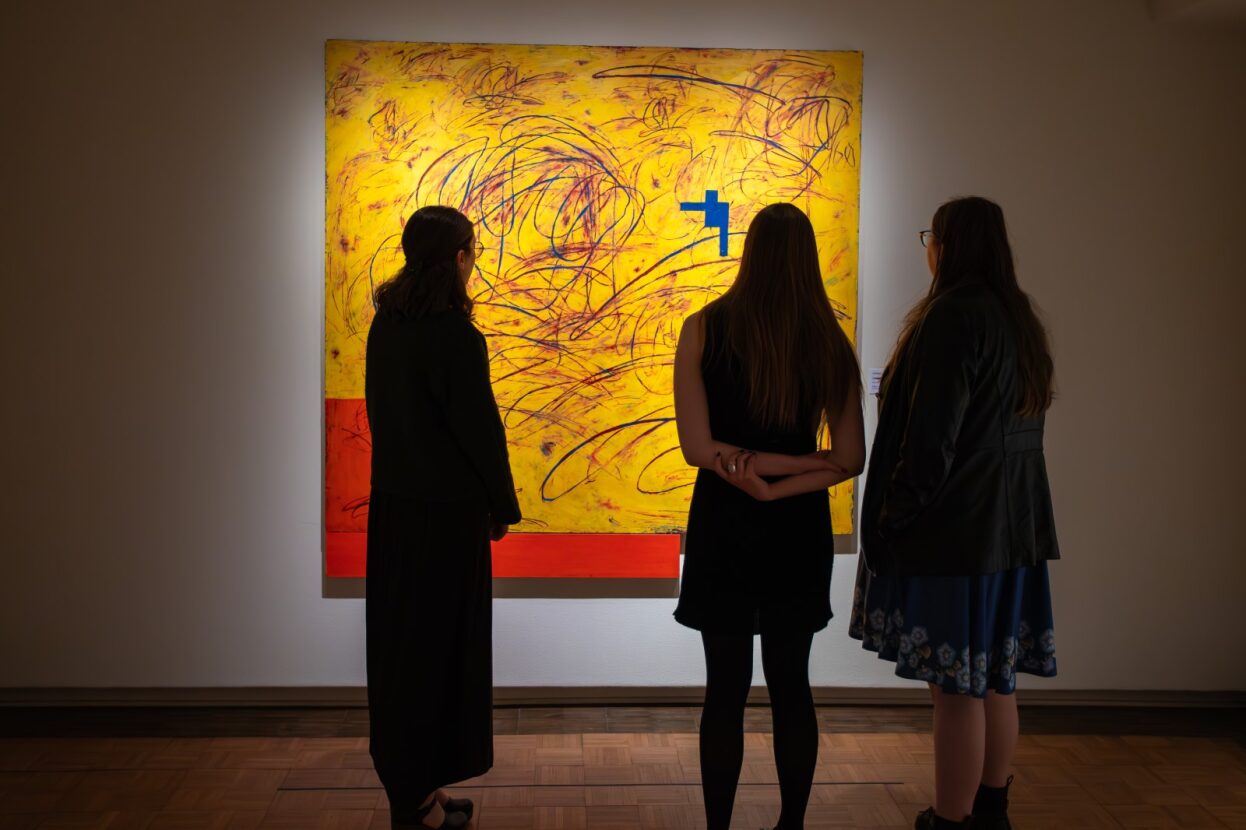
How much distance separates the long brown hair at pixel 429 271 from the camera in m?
2.34

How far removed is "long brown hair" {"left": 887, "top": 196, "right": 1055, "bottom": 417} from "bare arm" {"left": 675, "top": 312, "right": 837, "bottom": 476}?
15.4 inches

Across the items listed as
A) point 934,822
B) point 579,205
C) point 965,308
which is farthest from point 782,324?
point 579,205

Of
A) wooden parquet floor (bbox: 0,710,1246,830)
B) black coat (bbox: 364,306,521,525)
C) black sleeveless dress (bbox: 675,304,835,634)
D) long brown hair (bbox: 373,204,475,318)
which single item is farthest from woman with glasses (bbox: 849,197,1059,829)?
long brown hair (bbox: 373,204,475,318)

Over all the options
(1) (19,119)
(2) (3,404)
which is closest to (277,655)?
(2) (3,404)

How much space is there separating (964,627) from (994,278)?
76 centimetres

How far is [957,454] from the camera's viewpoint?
87.0 inches

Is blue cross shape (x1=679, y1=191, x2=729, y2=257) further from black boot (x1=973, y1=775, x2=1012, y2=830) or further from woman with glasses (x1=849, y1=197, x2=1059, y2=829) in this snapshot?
black boot (x1=973, y1=775, x2=1012, y2=830)

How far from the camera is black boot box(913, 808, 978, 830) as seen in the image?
2.31 meters

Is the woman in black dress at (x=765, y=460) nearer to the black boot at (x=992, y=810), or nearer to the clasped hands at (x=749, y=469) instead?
the clasped hands at (x=749, y=469)

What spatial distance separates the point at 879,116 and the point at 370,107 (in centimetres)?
166

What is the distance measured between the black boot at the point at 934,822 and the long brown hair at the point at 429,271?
158cm

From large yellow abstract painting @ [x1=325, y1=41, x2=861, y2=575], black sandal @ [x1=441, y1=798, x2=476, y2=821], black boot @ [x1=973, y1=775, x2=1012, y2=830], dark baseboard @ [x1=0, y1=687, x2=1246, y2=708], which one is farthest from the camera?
dark baseboard @ [x1=0, y1=687, x2=1246, y2=708]

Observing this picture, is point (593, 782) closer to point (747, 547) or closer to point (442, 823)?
point (442, 823)

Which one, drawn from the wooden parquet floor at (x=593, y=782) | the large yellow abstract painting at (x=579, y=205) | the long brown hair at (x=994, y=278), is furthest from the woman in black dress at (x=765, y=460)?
the large yellow abstract painting at (x=579, y=205)
